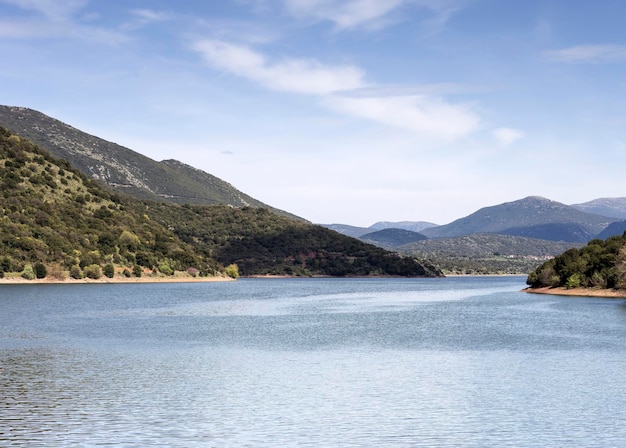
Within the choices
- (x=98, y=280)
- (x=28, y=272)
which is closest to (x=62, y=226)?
(x=98, y=280)

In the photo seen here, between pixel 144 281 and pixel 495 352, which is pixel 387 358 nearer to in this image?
pixel 495 352

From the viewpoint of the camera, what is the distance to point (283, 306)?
111562 millimetres

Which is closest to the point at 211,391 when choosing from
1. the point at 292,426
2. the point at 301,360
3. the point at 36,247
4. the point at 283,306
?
the point at 292,426

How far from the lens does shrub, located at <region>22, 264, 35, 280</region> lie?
144625 mm

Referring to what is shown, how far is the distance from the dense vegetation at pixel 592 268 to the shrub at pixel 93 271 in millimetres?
92696

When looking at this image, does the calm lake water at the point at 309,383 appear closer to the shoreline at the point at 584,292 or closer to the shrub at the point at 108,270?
the shoreline at the point at 584,292

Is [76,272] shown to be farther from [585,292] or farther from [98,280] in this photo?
[585,292]

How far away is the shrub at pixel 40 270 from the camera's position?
147 metres

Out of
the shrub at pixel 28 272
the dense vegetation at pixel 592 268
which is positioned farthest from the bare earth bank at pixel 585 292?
the shrub at pixel 28 272

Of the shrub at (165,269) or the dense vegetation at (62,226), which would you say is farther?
the shrub at (165,269)

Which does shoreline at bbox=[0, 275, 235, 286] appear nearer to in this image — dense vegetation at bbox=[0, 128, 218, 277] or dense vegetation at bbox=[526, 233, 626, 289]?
dense vegetation at bbox=[0, 128, 218, 277]

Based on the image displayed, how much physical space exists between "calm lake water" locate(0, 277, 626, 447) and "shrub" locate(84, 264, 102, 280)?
273 feet

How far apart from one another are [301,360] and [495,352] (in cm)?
1381

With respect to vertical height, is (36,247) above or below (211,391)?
above
